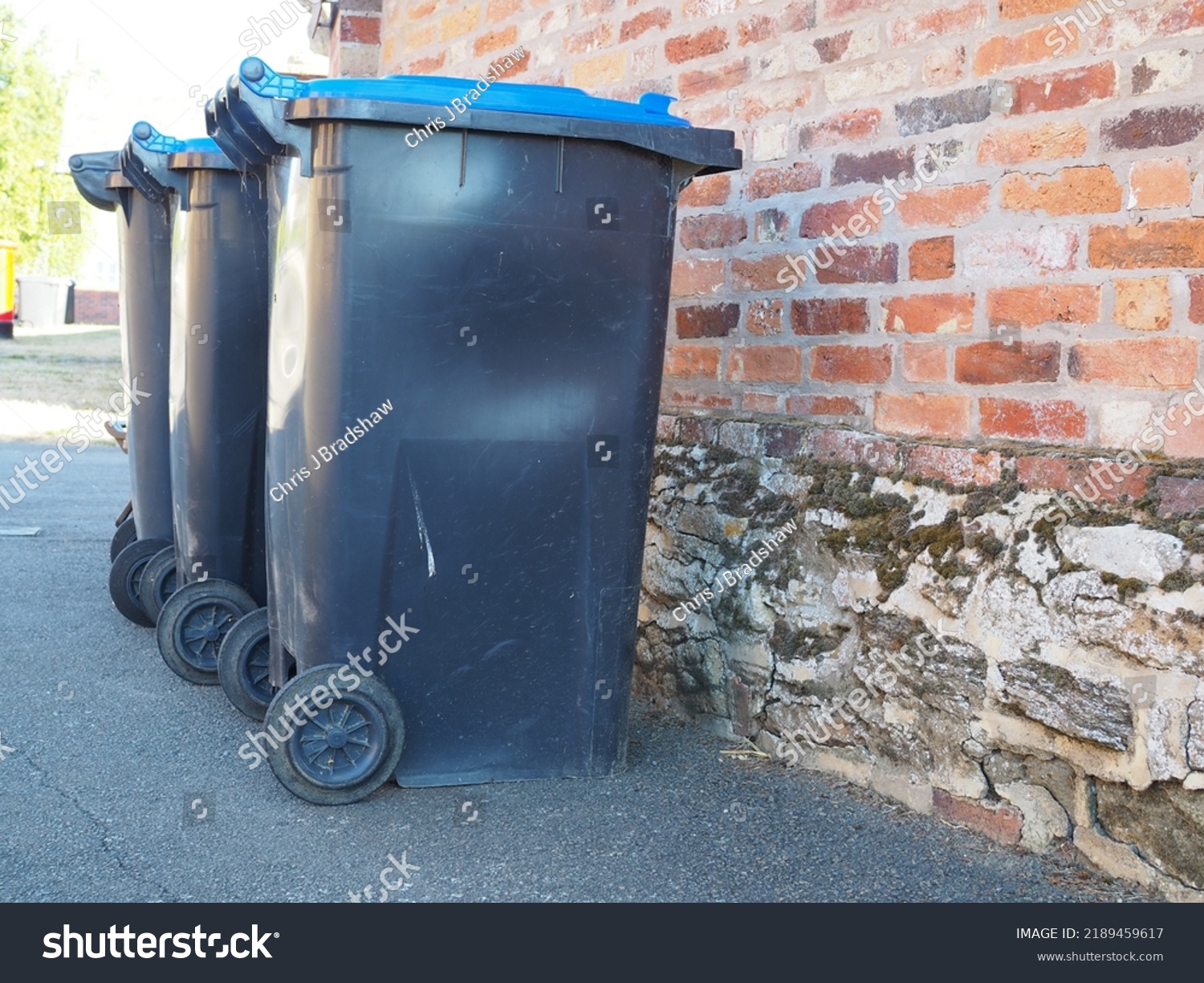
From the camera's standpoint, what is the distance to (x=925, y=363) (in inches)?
127

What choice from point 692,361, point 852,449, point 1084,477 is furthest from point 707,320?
point 1084,477

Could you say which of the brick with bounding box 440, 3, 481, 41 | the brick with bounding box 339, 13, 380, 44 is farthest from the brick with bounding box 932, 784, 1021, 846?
the brick with bounding box 339, 13, 380, 44

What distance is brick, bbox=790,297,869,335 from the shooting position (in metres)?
3.43

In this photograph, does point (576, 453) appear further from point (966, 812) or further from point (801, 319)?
point (966, 812)

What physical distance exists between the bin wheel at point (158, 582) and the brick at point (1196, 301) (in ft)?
11.9

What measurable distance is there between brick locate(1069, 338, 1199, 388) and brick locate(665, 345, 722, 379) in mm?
1295

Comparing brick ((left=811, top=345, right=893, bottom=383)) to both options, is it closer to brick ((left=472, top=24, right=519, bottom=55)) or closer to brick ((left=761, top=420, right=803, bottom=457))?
brick ((left=761, top=420, right=803, bottom=457))

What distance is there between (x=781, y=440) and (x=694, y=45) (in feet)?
4.22

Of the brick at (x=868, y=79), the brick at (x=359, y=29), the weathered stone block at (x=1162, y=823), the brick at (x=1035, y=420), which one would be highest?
the brick at (x=359, y=29)

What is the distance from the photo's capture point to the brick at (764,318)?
3701mm

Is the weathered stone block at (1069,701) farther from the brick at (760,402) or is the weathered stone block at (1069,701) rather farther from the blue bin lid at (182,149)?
the blue bin lid at (182,149)

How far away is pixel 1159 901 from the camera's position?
2.65m

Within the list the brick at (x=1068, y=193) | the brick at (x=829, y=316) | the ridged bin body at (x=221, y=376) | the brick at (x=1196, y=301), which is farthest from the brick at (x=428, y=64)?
the brick at (x=1196, y=301)

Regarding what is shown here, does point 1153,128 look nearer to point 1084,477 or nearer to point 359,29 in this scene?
point 1084,477
